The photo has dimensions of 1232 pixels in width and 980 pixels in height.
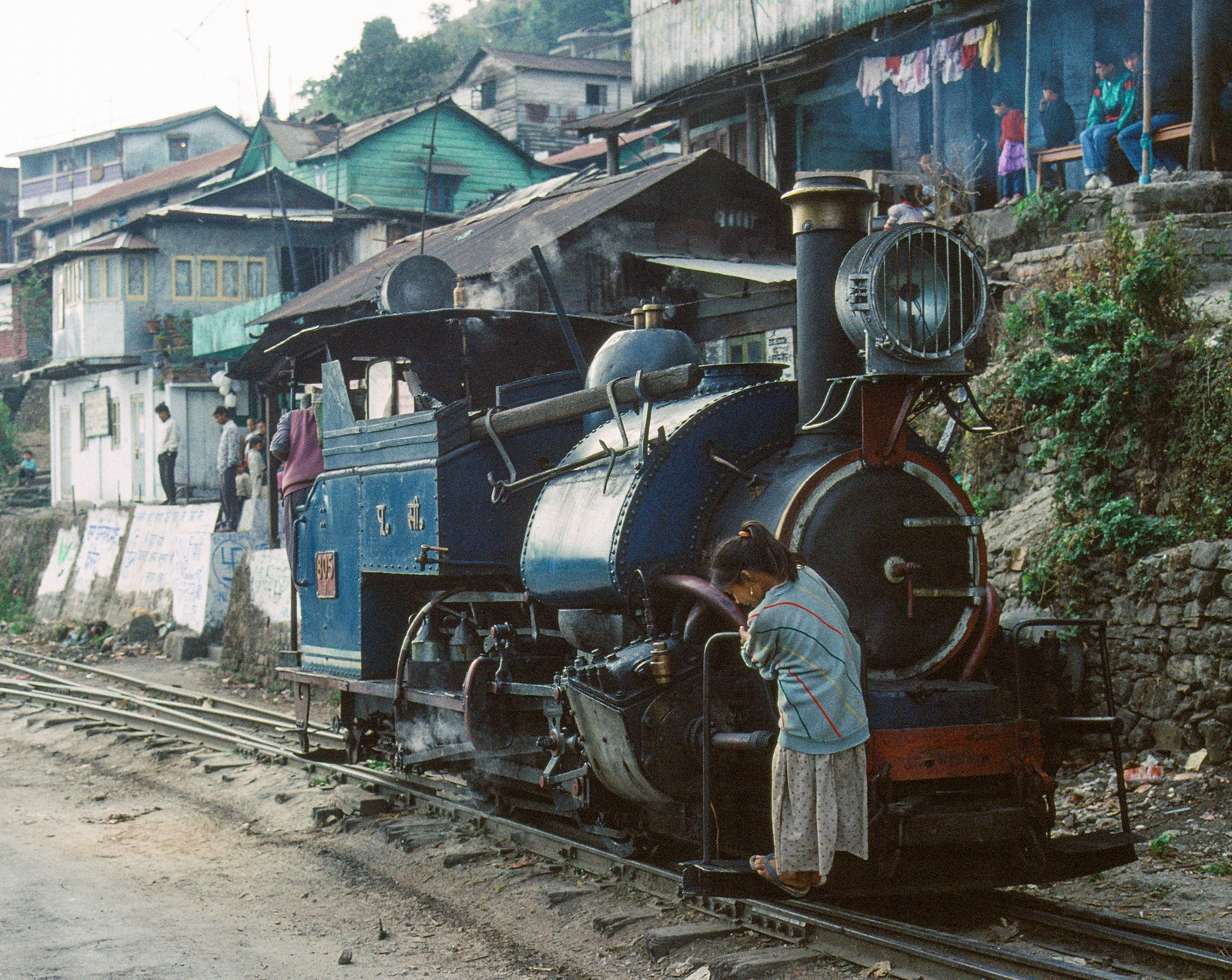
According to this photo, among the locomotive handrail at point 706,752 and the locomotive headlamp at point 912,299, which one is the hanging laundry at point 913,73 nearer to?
the locomotive headlamp at point 912,299

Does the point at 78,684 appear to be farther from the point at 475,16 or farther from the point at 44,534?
the point at 475,16

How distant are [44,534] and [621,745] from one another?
23.7 metres

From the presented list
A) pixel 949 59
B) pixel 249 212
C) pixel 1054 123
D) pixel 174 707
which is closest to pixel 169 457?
pixel 249 212

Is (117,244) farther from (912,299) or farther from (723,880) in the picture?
(723,880)

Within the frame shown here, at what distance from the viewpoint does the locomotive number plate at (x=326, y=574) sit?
9359 millimetres

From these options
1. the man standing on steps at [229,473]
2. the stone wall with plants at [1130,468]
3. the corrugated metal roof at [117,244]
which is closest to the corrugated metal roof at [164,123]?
the corrugated metal roof at [117,244]

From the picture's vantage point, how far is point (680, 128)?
2327 centimetres

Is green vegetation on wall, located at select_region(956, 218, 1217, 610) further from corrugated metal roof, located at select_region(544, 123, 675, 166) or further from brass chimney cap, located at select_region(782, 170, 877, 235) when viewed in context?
corrugated metal roof, located at select_region(544, 123, 675, 166)

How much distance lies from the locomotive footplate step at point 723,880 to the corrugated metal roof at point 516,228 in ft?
33.1

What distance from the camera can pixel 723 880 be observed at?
5.61m

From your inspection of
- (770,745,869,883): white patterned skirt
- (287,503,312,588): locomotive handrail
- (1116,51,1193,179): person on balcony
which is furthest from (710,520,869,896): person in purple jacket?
(1116,51,1193,179): person on balcony

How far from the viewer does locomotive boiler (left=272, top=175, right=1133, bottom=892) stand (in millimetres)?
5602

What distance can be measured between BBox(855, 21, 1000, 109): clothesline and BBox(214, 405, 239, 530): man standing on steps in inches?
403

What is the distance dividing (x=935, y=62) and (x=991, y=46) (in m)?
0.99
